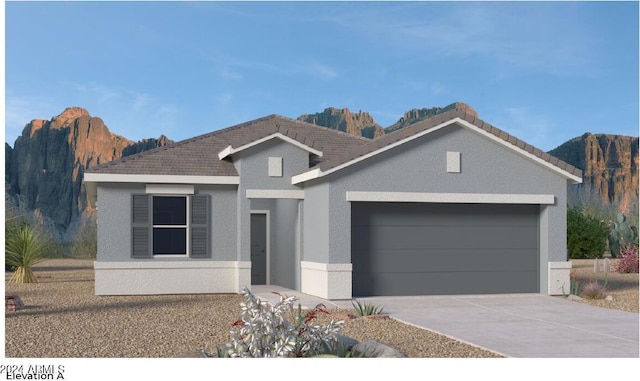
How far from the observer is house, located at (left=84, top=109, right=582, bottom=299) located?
1852 cm

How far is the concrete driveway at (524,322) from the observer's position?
11.8 metres

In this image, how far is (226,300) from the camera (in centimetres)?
1881

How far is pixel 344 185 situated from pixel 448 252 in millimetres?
2844

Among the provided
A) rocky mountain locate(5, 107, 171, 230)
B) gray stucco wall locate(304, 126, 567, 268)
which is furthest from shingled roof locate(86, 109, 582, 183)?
rocky mountain locate(5, 107, 171, 230)

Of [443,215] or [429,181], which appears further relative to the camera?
[443,215]

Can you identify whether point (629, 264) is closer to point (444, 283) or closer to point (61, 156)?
point (444, 283)

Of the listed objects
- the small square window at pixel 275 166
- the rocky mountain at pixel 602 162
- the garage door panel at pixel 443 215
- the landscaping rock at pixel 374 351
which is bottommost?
the landscaping rock at pixel 374 351

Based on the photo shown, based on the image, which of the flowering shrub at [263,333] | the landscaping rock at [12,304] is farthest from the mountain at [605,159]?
the flowering shrub at [263,333]

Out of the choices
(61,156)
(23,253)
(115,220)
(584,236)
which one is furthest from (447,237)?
(61,156)

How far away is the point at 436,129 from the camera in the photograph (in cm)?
1877

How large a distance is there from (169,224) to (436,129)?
643 cm

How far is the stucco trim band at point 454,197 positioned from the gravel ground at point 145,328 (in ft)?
8.51

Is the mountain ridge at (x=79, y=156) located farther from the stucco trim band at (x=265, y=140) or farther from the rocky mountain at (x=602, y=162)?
the stucco trim band at (x=265, y=140)

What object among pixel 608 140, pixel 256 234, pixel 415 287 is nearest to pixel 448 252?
pixel 415 287
